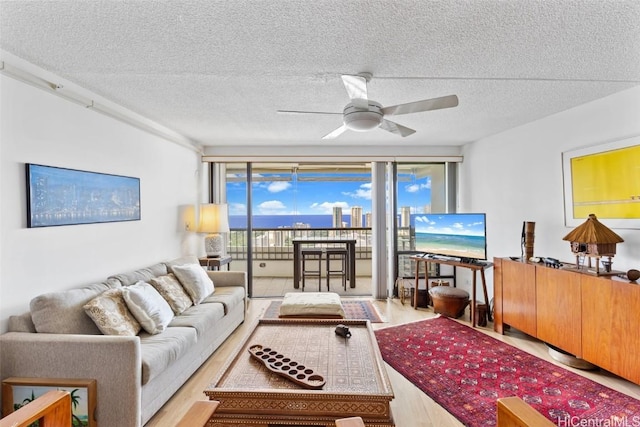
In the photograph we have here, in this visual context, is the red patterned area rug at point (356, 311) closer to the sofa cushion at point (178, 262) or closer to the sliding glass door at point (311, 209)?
the sliding glass door at point (311, 209)

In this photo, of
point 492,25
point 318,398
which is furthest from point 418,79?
point 318,398

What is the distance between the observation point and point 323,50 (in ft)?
6.43

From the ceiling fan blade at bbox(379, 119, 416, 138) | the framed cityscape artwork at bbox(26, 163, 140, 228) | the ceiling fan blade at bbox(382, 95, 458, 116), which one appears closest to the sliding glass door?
the framed cityscape artwork at bbox(26, 163, 140, 228)

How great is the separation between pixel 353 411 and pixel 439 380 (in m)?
1.21

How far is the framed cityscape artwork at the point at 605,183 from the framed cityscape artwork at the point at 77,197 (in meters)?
4.28

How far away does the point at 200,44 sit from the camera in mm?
1878

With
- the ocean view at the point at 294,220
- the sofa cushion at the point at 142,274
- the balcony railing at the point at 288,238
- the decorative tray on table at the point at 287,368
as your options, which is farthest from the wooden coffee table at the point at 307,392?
the ocean view at the point at 294,220

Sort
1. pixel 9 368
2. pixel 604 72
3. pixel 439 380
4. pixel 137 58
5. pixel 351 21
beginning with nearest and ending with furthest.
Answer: pixel 351 21, pixel 9 368, pixel 137 58, pixel 604 72, pixel 439 380

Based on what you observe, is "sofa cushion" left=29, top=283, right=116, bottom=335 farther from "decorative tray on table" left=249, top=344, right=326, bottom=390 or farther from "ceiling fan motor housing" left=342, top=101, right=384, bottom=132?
"ceiling fan motor housing" left=342, top=101, right=384, bottom=132

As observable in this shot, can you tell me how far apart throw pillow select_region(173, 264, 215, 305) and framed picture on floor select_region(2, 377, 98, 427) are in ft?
4.35

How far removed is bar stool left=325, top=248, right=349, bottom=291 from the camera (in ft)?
18.9

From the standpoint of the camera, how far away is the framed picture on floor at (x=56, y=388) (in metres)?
1.81

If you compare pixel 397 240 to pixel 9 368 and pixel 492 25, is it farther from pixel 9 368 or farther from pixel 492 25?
pixel 9 368

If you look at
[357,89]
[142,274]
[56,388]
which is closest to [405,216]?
[357,89]
